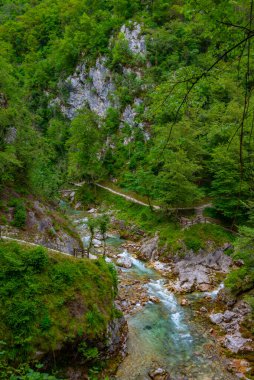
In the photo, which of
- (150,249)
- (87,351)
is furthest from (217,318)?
(150,249)

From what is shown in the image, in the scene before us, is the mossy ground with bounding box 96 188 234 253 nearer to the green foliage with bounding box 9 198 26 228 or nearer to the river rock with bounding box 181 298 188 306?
the river rock with bounding box 181 298 188 306

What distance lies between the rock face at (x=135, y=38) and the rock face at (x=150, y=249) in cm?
3791

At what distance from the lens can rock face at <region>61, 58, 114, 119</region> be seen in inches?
2188

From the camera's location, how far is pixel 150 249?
28.0m

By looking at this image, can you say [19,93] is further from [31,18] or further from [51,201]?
[31,18]

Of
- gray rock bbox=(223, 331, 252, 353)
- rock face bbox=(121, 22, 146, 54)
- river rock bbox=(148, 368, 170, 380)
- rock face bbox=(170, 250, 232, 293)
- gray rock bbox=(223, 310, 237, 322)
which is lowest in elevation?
river rock bbox=(148, 368, 170, 380)

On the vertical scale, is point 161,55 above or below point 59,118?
above

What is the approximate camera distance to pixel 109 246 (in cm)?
2917

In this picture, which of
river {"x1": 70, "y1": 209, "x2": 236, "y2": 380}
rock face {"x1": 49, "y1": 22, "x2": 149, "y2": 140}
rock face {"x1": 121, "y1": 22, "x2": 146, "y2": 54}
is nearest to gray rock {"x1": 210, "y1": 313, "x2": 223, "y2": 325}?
river {"x1": 70, "y1": 209, "x2": 236, "y2": 380}

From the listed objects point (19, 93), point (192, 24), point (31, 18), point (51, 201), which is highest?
point (31, 18)

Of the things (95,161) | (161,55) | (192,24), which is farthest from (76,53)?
(192,24)

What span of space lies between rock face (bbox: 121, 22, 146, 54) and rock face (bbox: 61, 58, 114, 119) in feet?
18.8

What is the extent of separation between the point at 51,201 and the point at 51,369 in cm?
1783

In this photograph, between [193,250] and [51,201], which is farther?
[51,201]
